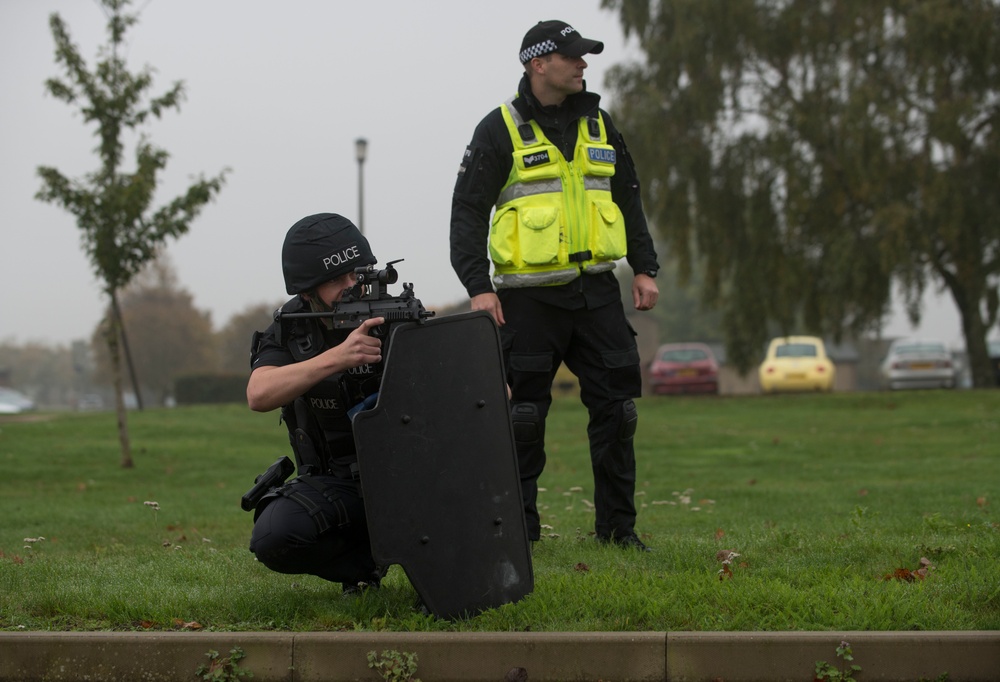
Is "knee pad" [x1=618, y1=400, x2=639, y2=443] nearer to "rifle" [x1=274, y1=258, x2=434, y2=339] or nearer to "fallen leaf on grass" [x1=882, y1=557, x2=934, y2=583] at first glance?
"fallen leaf on grass" [x1=882, y1=557, x2=934, y2=583]

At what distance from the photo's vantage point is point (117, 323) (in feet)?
49.8

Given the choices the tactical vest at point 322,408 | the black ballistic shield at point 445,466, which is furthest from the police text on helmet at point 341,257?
the black ballistic shield at point 445,466

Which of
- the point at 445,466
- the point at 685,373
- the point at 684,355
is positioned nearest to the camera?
the point at 445,466

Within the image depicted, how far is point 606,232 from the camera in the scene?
5.54 meters

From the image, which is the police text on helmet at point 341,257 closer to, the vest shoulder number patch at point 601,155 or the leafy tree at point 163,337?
the vest shoulder number patch at point 601,155

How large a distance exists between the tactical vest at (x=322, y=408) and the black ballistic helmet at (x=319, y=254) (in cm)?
16

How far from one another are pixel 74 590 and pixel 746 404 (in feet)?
75.7

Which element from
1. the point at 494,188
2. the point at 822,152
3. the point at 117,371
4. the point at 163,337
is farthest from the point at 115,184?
Result: the point at 163,337

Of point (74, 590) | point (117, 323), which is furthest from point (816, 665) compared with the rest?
point (117, 323)

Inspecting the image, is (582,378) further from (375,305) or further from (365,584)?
(375,305)

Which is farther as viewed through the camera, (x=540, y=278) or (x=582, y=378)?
(x=582, y=378)

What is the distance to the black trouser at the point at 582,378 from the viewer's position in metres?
5.49

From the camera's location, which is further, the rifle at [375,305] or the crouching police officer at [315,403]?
the crouching police officer at [315,403]

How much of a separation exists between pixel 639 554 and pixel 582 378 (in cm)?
84
